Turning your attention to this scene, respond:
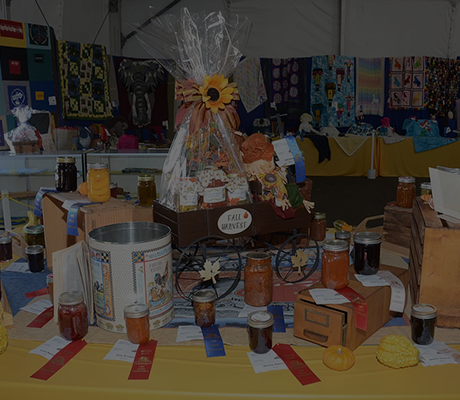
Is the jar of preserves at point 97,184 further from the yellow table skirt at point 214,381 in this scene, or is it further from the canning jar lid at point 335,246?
the canning jar lid at point 335,246

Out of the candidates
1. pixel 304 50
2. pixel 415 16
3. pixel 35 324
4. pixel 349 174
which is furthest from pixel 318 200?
pixel 35 324

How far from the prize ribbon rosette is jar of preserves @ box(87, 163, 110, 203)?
226mm

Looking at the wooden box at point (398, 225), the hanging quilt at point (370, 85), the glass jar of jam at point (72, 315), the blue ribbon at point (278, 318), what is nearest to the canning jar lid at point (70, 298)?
the glass jar of jam at point (72, 315)

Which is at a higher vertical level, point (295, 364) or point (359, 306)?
point (359, 306)

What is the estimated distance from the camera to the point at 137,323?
4.18ft

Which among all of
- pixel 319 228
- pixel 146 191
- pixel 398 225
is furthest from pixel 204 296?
pixel 398 225

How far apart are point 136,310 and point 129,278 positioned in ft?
0.31

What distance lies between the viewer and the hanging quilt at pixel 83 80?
676 centimetres

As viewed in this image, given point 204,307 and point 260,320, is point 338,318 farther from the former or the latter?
point 204,307

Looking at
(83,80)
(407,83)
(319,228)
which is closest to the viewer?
(319,228)

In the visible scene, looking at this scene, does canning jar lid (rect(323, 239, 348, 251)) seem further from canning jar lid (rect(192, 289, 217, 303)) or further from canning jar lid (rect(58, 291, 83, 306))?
canning jar lid (rect(58, 291, 83, 306))

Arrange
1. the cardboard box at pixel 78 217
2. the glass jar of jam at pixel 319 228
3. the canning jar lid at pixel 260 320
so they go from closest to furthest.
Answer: the canning jar lid at pixel 260 320 → the cardboard box at pixel 78 217 → the glass jar of jam at pixel 319 228

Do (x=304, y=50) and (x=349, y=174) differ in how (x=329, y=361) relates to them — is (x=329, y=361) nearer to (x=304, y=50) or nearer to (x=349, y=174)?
(x=349, y=174)

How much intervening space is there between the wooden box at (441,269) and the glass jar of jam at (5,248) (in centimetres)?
174
